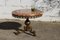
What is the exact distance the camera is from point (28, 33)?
12.0 ft

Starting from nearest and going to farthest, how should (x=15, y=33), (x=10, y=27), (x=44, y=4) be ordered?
(x=15, y=33) → (x=10, y=27) → (x=44, y=4)

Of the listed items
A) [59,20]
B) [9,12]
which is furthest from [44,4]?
[9,12]

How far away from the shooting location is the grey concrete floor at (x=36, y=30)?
137 inches

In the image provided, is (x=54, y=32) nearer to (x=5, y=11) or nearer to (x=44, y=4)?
(x=44, y=4)

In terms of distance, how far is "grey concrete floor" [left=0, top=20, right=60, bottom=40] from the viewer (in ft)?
11.4

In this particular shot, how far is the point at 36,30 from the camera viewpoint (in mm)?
3902

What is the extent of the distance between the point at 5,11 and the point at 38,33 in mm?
1318

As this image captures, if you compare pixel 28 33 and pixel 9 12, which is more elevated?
pixel 9 12

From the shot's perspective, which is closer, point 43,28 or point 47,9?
point 43,28

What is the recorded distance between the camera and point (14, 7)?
4.60 m

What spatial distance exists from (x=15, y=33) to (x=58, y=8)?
60.0 inches

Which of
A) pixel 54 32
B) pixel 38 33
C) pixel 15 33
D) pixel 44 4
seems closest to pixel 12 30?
pixel 15 33

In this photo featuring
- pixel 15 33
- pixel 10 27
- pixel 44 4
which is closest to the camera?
pixel 15 33

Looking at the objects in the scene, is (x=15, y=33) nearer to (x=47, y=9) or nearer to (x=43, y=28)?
(x=43, y=28)
